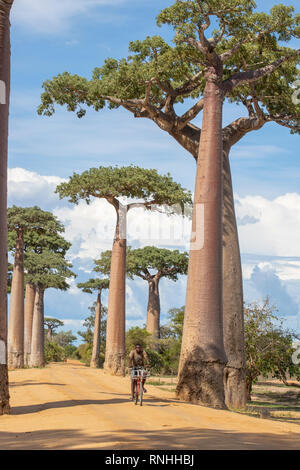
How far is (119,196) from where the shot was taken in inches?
1125

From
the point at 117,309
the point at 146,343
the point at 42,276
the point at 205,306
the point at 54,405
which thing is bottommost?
the point at 54,405

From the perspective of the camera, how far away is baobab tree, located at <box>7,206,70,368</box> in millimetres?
31250

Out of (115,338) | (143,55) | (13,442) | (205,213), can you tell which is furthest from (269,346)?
(13,442)

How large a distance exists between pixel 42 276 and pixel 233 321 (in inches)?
762

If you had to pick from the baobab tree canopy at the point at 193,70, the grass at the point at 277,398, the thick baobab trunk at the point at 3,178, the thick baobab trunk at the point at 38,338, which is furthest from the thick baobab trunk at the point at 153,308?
the thick baobab trunk at the point at 3,178

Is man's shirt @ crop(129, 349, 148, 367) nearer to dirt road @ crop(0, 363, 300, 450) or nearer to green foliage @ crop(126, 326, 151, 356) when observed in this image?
dirt road @ crop(0, 363, 300, 450)

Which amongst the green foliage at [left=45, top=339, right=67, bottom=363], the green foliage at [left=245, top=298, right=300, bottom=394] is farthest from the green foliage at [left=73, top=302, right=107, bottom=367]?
the green foliage at [left=245, top=298, right=300, bottom=394]

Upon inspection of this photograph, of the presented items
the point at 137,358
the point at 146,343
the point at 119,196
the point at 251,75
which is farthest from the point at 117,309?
the point at 137,358

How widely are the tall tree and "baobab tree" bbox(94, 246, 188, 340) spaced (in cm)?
677

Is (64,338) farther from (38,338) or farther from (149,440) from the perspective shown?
(149,440)

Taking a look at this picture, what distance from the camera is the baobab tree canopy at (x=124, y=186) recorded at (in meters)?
27.5

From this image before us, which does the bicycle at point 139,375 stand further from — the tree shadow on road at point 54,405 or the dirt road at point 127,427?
the tree shadow on road at point 54,405

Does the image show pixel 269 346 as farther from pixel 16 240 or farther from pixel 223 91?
pixel 16 240
